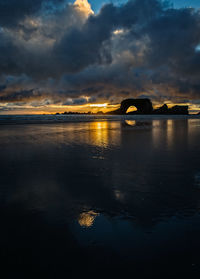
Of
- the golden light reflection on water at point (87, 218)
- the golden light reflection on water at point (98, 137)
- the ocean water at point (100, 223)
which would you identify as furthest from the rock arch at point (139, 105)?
the golden light reflection on water at point (87, 218)

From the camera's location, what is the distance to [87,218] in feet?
9.70

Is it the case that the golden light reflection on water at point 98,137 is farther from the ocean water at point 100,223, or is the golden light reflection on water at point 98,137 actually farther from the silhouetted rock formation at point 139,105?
the silhouetted rock formation at point 139,105

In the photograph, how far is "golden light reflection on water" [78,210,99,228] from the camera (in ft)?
9.18

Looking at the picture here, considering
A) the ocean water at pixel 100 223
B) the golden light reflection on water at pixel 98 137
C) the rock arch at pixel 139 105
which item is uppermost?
the rock arch at pixel 139 105

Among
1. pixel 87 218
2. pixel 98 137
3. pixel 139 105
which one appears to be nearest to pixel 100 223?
pixel 87 218

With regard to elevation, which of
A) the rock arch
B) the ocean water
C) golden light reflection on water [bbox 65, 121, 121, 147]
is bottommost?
the ocean water

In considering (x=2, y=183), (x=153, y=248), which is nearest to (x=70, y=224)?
(x=153, y=248)

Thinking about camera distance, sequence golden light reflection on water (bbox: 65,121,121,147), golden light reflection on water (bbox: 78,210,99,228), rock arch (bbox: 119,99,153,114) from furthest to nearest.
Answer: rock arch (bbox: 119,99,153,114) < golden light reflection on water (bbox: 65,121,121,147) < golden light reflection on water (bbox: 78,210,99,228)

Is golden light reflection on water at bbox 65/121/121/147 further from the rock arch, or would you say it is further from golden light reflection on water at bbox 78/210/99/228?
the rock arch

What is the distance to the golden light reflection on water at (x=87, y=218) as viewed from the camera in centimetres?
280

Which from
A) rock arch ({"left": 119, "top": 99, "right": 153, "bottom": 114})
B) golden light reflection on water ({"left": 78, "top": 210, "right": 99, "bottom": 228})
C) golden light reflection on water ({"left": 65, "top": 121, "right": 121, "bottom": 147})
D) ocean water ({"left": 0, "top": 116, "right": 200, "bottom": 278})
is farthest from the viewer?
rock arch ({"left": 119, "top": 99, "right": 153, "bottom": 114})

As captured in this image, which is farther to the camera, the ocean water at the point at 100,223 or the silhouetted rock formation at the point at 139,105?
the silhouetted rock formation at the point at 139,105

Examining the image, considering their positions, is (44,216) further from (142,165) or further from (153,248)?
(142,165)

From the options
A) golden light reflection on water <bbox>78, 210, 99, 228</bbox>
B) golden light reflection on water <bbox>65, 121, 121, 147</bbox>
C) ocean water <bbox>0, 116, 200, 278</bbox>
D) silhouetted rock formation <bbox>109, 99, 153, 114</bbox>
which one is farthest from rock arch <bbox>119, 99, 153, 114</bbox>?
golden light reflection on water <bbox>78, 210, 99, 228</bbox>
